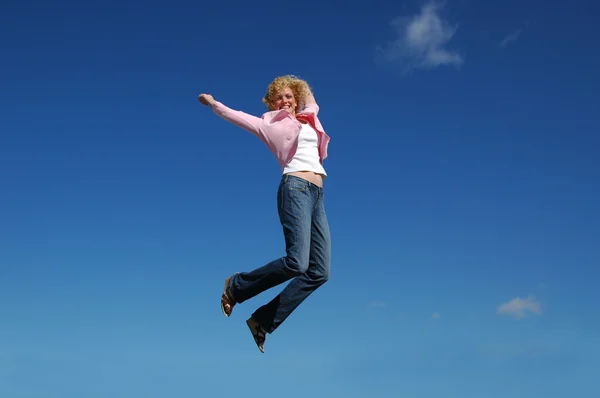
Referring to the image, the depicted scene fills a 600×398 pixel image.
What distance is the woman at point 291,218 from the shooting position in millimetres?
6996

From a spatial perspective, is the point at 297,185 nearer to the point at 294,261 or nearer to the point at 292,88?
the point at 294,261

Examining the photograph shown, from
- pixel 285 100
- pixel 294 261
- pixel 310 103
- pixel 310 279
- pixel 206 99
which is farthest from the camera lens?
pixel 310 103

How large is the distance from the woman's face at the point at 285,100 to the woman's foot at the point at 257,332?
256 centimetres

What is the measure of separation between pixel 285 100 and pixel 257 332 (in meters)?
2.79

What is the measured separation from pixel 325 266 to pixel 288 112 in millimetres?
1845

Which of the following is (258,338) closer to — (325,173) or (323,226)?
(323,226)

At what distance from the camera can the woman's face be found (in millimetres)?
7754

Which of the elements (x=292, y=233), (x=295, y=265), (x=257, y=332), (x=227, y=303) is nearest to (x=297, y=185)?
(x=292, y=233)

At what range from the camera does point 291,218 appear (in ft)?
22.9

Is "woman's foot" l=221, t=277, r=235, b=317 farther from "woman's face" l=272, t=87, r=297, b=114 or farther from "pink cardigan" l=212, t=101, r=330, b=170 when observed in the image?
"woman's face" l=272, t=87, r=297, b=114

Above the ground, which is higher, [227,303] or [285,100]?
[285,100]

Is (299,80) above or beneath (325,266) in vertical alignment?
above

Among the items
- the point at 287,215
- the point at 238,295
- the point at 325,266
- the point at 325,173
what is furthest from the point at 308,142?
the point at 238,295

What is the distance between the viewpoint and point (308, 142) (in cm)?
734
